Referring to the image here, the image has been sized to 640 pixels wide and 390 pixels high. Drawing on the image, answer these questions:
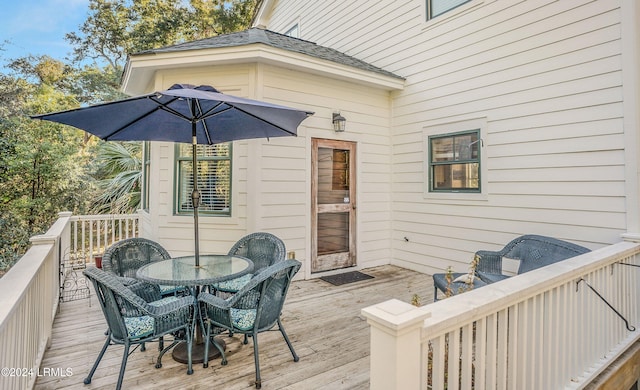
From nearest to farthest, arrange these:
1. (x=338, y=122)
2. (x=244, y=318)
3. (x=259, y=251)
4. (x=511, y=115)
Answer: (x=244, y=318) → (x=259, y=251) → (x=511, y=115) → (x=338, y=122)

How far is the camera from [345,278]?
4816 mm

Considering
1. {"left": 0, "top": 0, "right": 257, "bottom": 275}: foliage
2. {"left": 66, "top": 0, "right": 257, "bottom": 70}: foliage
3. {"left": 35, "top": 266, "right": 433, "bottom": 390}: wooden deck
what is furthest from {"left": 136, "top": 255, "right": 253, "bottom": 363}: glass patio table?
{"left": 66, "top": 0, "right": 257, "bottom": 70}: foliage

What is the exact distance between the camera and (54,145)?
6871 millimetres

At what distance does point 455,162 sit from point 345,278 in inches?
91.0

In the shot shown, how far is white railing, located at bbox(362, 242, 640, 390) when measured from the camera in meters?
1.21

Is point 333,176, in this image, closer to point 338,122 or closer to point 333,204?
point 333,204

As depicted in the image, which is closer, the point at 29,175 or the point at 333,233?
the point at 333,233

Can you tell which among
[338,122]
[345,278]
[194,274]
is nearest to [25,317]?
[194,274]

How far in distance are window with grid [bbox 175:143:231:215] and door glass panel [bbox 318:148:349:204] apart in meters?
1.37

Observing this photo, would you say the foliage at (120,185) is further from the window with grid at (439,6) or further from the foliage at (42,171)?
the window with grid at (439,6)

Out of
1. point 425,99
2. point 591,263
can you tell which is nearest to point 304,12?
point 425,99

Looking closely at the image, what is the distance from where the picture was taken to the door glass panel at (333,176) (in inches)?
196

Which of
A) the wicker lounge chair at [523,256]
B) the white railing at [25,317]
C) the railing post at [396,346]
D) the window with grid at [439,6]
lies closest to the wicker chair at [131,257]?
the white railing at [25,317]

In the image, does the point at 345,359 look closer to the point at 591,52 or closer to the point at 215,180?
the point at 215,180
